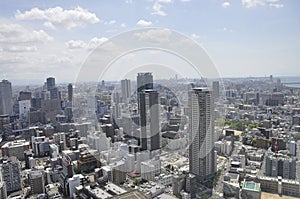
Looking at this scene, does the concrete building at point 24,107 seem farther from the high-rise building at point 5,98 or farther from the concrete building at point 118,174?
the concrete building at point 118,174

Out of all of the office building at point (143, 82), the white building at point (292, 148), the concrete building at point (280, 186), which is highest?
the office building at point (143, 82)

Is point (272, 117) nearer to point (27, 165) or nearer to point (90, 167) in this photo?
point (90, 167)

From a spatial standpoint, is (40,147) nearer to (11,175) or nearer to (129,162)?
(11,175)

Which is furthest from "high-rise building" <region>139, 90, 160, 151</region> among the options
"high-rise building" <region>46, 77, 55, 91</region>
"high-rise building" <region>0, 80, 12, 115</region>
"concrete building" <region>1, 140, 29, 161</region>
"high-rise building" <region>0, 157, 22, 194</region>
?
"high-rise building" <region>46, 77, 55, 91</region>

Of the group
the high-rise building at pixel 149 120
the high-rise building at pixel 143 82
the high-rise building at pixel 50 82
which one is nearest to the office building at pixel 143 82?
the high-rise building at pixel 143 82

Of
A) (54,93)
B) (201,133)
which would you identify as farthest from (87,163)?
(54,93)

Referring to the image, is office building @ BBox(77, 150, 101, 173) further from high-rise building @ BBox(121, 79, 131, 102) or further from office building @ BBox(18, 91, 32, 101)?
Answer: office building @ BBox(18, 91, 32, 101)

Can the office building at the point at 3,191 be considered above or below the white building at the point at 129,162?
below
